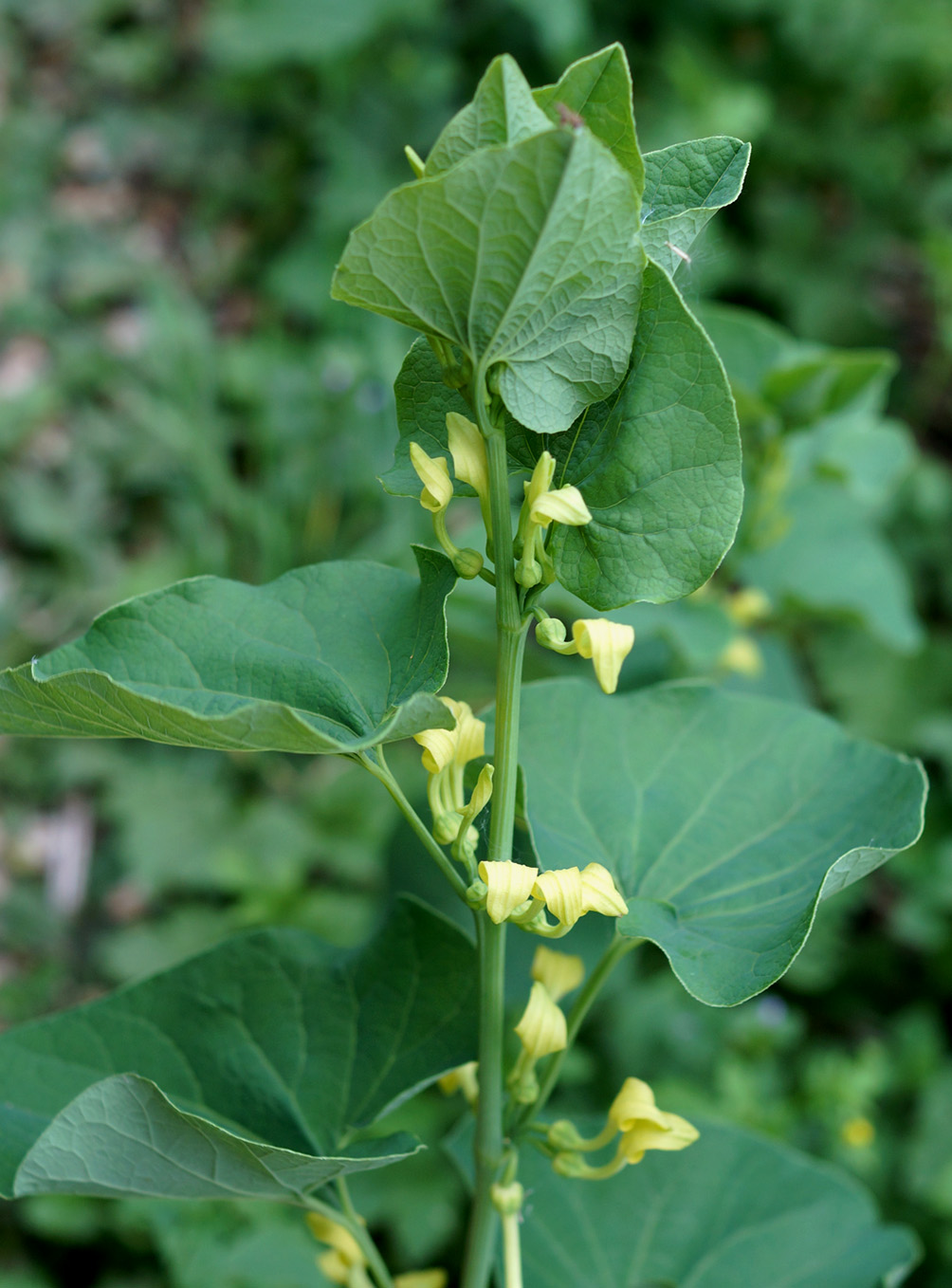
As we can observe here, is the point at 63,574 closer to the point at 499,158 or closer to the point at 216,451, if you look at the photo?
the point at 216,451

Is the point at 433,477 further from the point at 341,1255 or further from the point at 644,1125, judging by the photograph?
the point at 341,1255

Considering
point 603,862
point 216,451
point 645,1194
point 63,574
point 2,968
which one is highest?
point 603,862

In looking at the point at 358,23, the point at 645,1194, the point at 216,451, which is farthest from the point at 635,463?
the point at 358,23

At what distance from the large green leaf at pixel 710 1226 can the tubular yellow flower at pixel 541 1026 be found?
0.28 metres

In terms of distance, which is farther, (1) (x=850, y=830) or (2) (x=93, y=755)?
(2) (x=93, y=755)

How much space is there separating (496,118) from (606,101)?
2.6 inches

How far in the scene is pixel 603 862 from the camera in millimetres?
675

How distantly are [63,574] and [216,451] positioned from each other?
0.44 m

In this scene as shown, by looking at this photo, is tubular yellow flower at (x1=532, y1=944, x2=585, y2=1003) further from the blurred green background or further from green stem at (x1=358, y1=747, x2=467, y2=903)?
the blurred green background

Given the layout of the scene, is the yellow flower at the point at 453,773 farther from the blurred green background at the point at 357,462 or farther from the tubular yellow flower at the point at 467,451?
the blurred green background at the point at 357,462

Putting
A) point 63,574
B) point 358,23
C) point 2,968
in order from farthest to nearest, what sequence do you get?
point 358,23 < point 63,574 < point 2,968

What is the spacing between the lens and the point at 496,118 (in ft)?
1.42

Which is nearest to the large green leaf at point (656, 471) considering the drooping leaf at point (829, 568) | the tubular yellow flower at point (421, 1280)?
the tubular yellow flower at point (421, 1280)

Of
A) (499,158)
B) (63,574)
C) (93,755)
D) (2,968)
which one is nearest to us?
(499,158)
